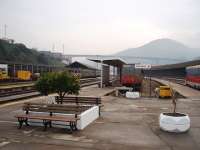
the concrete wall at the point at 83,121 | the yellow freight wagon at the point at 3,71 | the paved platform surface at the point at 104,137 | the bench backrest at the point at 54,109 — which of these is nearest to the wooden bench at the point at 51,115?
the bench backrest at the point at 54,109

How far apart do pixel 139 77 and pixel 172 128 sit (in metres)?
24.3

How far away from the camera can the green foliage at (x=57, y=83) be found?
43.0 ft

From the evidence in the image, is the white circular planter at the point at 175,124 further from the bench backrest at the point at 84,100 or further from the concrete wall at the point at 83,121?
the bench backrest at the point at 84,100

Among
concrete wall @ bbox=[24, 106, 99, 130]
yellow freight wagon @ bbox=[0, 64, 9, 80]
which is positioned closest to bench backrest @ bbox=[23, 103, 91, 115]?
concrete wall @ bbox=[24, 106, 99, 130]

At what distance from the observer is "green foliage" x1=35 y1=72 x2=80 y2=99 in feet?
43.0

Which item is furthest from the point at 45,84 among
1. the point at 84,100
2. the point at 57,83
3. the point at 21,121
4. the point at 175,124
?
the point at 175,124

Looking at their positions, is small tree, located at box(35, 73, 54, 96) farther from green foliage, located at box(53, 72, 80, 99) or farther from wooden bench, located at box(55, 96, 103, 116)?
wooden bench, located at box(55, 96, 103, 116)

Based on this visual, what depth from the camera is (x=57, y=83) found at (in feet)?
43.0

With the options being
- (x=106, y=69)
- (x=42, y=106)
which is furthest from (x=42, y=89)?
(x=106, y=69)

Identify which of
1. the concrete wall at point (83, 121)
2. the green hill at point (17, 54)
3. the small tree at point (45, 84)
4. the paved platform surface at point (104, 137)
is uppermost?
the green hill at point (17, 54)

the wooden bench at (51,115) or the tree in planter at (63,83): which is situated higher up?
the tree in planter at (63,83)

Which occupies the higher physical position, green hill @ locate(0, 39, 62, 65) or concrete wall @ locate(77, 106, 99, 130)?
green hill @ locate(0, 39, 62, 65)

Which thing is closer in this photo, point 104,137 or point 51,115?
point 104,137

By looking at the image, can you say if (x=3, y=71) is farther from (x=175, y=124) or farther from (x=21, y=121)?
(x=175, y=124)
